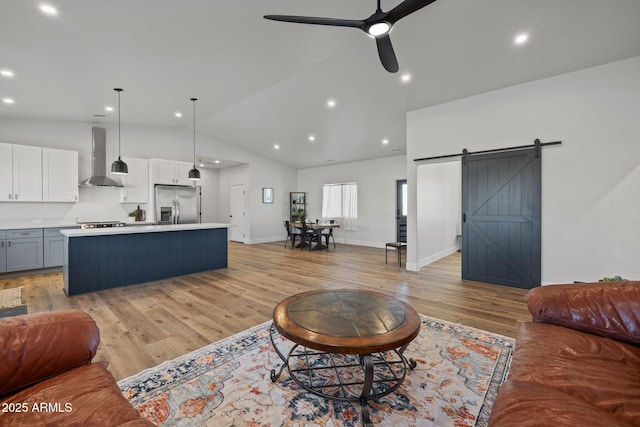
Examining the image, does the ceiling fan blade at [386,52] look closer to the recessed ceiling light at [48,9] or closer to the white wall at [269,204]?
the recessed ceiling light at [48,9]

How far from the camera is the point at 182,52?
3488mm

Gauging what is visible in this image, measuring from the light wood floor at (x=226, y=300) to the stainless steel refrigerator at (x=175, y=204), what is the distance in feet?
7.41

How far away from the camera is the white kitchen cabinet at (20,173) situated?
15.7 feet

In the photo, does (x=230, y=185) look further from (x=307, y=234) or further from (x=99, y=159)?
(x=99, y=159)

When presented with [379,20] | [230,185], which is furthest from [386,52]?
[230,185]

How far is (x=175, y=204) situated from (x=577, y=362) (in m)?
7.56

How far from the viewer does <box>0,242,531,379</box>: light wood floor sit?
2590 millimetres

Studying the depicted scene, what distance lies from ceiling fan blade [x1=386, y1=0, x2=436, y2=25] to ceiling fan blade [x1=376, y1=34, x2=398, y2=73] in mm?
219

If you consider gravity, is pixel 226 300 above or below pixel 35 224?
below

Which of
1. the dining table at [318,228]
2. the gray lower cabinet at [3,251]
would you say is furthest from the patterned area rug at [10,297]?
the dining table at [318,228]

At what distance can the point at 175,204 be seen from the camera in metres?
6.97

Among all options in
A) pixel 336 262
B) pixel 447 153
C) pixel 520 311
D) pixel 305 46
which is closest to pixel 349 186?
pixel 336 262

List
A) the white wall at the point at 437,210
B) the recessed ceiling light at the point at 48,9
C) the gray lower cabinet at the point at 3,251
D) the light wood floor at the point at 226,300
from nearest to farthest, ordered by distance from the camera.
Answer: the recessed ceiling light at the point at 48,9
the light wood floor at the point at 226,300
the gray lower cabinet at the point at 3,251
the white wall at the point at 437,210

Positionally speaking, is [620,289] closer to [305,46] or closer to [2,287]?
[305,46]
